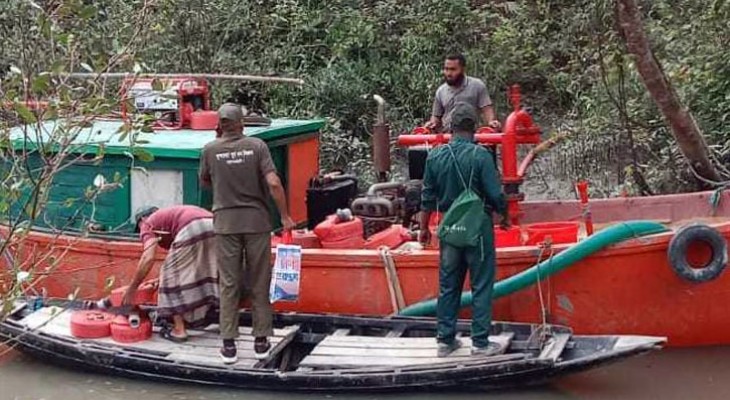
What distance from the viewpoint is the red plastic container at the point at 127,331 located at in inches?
294

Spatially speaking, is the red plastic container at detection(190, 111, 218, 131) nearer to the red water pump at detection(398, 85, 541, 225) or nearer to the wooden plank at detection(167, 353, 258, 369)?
the red water pump at detection(398, 85, 541, 225)

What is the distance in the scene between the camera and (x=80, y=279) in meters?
8.55

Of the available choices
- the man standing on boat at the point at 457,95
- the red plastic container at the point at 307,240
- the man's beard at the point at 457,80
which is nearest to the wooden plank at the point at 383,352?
the red plastic container at the point at 307,240

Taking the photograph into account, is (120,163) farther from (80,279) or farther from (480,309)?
(480,309)

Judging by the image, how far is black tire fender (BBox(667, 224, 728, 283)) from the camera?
722 cm

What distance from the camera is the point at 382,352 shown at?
23.1 feet

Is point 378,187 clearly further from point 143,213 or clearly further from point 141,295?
point 141,295

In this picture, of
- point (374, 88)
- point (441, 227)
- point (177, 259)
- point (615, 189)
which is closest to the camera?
point (441, 227)

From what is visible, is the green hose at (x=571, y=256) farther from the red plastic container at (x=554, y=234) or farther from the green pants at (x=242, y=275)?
the green pants at (x=242, y=275)

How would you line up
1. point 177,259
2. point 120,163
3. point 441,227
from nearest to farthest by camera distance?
point 441,227 → point 177,259 → point 120,163

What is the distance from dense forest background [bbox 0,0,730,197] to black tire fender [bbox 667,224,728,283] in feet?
14.4

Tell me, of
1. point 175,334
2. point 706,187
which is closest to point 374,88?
point 706,187

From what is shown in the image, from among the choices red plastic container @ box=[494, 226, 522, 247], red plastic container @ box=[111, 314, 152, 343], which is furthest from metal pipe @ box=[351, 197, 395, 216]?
red plastic container @ box=[111, 314, 152, 343]

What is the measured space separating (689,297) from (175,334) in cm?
351
